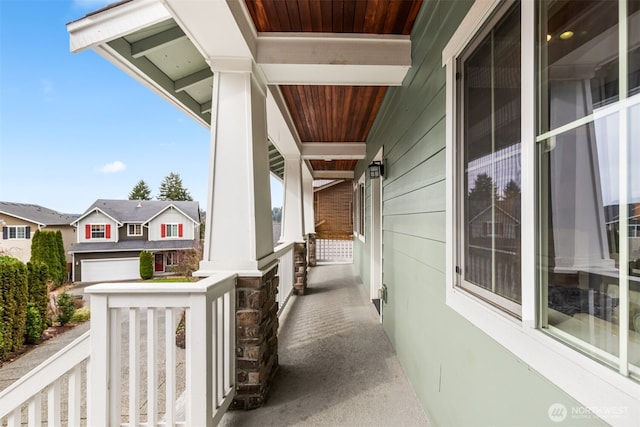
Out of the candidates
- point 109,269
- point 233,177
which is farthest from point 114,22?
point 109,269

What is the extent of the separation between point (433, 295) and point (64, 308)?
8974 mm

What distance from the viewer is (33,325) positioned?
5.64 meters

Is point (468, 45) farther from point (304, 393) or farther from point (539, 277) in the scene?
point (304, 393)

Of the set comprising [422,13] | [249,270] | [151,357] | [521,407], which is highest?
[422,13]

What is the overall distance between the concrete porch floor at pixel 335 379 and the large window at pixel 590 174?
5.30 ft

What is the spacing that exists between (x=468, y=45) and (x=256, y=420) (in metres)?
2.72

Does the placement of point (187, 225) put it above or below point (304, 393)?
above

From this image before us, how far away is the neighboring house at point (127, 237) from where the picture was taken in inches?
528

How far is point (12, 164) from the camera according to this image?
1174cm

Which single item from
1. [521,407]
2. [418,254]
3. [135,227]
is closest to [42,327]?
[418,254]

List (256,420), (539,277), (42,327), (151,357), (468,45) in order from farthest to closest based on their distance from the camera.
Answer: (42,327) → (256,420) → (151,357) → (468,45) → (539,277)

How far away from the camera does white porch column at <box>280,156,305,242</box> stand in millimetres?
5859

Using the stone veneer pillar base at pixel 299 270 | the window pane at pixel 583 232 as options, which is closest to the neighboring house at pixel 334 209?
the stone veneer pillar base at pixel 299 270

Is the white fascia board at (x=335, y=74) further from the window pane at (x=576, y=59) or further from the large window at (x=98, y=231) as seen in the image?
the large window at (x=98, y=231)
